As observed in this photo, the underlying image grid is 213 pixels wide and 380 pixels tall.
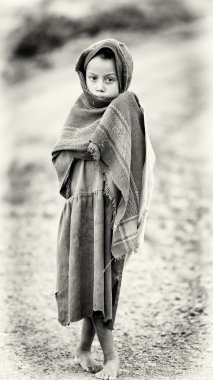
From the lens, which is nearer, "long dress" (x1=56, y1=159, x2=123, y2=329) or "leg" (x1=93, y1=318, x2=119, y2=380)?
"long dress" (x1=56, y1=159, x2=123, y2=329)

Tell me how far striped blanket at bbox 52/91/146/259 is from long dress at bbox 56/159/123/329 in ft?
0.19

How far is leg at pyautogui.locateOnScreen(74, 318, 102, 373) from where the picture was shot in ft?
11.5

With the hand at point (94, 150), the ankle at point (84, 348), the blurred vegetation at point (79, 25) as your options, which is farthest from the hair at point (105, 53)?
the blurred vegetation at point (79, 25)

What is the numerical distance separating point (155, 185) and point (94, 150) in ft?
15.9

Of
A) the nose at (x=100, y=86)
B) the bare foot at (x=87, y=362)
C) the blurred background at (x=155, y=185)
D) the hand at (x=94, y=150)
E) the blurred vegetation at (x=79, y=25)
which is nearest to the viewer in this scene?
the hand at (x=94, y=150)

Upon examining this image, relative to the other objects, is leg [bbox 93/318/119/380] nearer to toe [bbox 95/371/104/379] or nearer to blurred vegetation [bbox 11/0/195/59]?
toe [bbox 95/371/104/379]

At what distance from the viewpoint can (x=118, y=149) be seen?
3232mm

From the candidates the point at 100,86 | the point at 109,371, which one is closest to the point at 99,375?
the point at 109,371

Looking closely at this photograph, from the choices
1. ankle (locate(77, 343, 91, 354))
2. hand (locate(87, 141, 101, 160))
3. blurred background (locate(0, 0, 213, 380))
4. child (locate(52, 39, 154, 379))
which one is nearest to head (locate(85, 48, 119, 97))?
child (locate(52, 39, 154, 379))

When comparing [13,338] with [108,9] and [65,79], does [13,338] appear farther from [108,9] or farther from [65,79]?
[108,9]

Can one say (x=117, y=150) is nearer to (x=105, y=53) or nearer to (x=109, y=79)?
(x=109, y=79)

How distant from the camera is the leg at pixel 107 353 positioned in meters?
3.36

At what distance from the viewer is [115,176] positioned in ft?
10.6

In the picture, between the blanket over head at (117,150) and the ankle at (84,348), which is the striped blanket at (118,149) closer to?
the blanket over head at (117,150)
